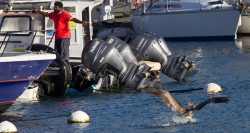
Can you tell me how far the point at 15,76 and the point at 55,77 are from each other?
257 cm

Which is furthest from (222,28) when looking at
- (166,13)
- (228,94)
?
(228,94)

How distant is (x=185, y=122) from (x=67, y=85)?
3.70m

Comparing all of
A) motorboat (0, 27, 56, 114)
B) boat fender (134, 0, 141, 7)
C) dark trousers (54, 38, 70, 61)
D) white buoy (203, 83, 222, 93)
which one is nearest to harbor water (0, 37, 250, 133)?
white buoy (203, 83, 222, 93)

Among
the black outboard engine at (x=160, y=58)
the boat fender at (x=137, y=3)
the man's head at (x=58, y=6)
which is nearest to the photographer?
the man's head at (x=58, y=6)

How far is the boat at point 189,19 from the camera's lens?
36000mm

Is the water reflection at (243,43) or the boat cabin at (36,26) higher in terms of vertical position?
the boat cabin at (36,26)

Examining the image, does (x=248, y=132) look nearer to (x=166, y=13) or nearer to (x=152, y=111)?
(x=152, y=111)

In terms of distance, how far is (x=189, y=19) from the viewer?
36.3m

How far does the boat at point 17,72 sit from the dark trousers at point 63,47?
2.78 m

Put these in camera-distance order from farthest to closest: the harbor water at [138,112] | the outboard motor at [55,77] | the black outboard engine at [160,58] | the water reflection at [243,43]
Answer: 1. the water reflection at [243,43]
2. the black outboard engine at [160,58]
3. the outboard motor at [55,77]
4. the harbor water at [138,112]

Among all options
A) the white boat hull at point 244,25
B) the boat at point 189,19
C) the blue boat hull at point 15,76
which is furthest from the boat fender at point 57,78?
the white boat hull at point 244,25

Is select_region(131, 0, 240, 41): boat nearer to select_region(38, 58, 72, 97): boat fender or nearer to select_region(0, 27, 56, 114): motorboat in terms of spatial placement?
select_region(38, 58, 72, 97): boat fender

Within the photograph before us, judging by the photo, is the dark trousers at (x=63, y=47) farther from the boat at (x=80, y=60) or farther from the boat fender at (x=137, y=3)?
the boat fender at (x=137, y=3)

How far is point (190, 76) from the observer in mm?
20609
